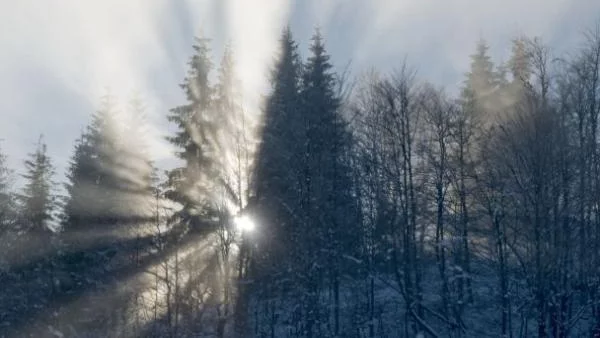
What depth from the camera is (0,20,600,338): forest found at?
29.8 m

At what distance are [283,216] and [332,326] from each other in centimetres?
621

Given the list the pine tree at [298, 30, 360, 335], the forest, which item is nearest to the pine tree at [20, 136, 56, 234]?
the forest

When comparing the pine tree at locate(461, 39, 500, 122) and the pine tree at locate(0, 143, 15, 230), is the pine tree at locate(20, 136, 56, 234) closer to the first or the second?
the pine tree at locate(0, 143, 15, 230)

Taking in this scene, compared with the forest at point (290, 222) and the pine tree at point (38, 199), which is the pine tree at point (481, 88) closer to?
the forest at point (290, 222)

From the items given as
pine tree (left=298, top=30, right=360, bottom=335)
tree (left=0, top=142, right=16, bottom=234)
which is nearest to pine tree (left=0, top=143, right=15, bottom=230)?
tree (left=0, top=142, right=16, bottom=234)

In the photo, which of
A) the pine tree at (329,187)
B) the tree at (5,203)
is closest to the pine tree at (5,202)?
the tree at (5,203)

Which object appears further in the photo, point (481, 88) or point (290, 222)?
point (481, 88)

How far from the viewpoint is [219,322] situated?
29.9 m

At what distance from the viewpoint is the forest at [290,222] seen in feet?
97.7

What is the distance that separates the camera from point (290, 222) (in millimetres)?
A: 33188

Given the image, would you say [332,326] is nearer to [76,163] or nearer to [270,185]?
[270,185]

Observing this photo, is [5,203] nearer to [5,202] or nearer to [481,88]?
[5,202]

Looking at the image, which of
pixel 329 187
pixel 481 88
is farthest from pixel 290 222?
pixel 481 88

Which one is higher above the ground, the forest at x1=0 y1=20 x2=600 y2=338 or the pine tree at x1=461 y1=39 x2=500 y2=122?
the pine tree at x1=461 y1=39 x2=500 y2=122
